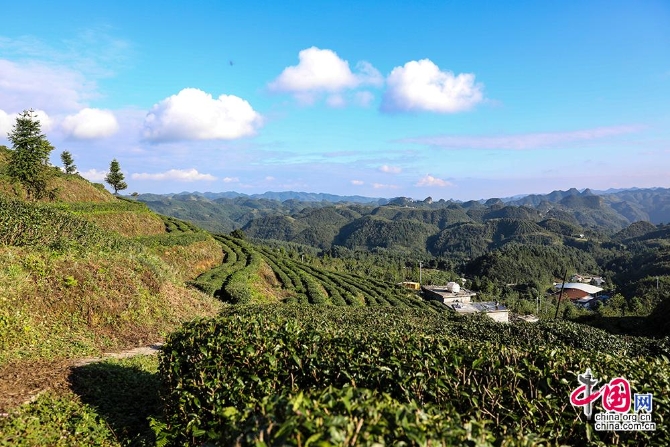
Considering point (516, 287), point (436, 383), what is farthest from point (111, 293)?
point (516, 287)

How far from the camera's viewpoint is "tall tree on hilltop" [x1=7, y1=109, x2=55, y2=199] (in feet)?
94.2

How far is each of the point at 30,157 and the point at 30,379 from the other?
97.3ft

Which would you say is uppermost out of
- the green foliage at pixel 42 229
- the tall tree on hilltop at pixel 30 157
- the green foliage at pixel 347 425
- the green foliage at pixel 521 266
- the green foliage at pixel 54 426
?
the tall tree on hilltop at pixel 30 157

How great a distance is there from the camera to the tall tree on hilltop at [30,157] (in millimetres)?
28719

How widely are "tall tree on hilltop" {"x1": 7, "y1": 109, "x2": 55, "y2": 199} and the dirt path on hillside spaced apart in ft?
90.4

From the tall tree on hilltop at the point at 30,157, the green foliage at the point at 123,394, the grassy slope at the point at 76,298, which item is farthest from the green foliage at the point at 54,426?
the tall tree on hilltop at the point at 30,157

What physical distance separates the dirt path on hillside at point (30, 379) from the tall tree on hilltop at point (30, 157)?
1085 inches

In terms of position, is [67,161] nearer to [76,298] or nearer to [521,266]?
[76,298]

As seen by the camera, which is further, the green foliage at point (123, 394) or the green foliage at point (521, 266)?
the green foliage at point (521, 266)

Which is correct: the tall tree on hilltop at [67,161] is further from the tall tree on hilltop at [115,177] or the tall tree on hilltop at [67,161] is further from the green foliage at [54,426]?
the green foliage at [54,426]

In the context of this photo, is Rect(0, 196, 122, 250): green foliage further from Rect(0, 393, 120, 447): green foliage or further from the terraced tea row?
the terraced tea row

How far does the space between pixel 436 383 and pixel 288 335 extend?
2.31m

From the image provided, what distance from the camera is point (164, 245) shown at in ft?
104

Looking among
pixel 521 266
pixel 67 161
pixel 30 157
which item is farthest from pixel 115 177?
pixel 521 266
